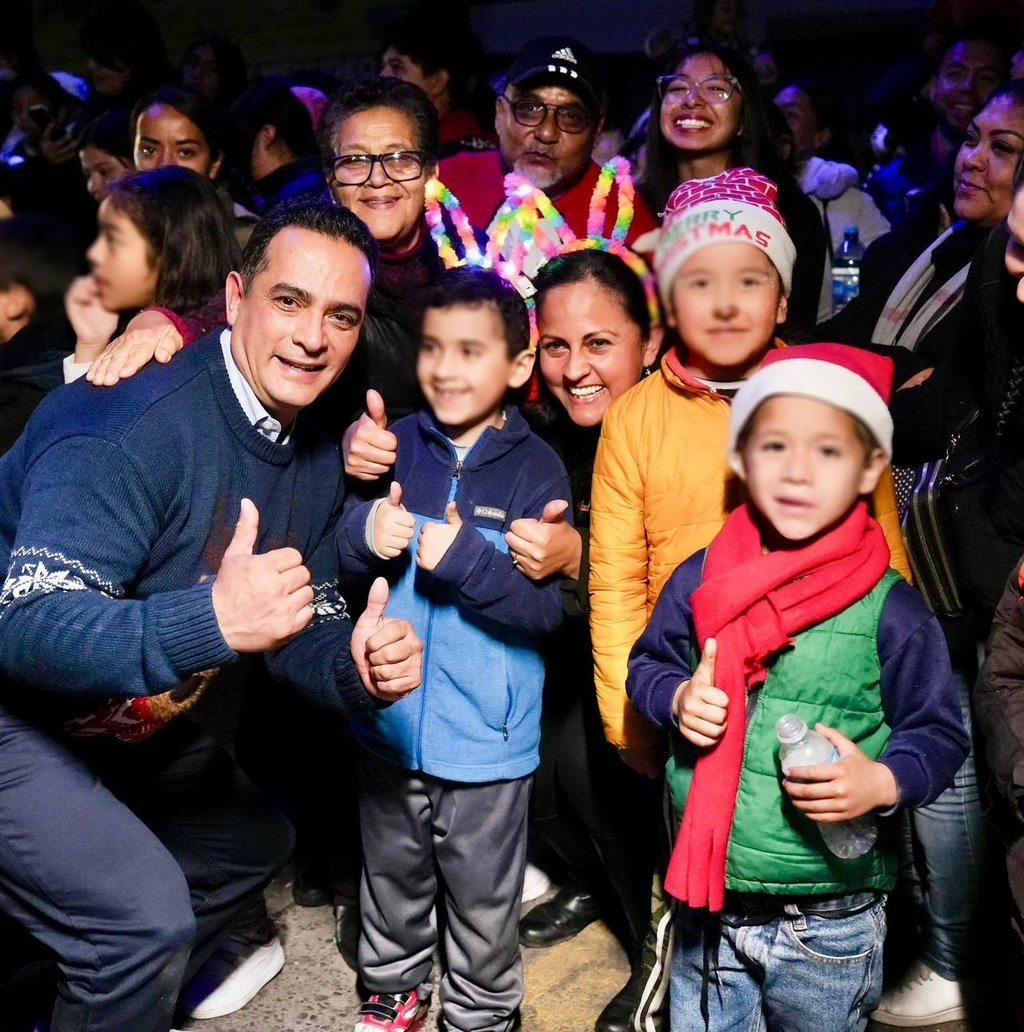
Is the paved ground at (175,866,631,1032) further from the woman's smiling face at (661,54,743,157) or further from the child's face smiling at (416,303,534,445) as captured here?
the woman's smiling face at (661,54,743,157)

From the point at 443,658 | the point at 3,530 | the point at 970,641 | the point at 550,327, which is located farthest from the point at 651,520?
the point at 3,530

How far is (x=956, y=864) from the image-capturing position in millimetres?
2811

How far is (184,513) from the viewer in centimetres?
244

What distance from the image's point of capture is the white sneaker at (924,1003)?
9.39ft

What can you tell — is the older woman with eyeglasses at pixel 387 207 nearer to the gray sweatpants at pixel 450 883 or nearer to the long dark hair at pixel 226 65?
the long dark hair at pixel 226 65

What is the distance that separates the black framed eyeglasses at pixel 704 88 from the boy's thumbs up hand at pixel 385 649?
3.03 feet

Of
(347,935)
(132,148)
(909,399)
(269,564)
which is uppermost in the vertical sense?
(132,148)

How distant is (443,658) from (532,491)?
1.72 feet

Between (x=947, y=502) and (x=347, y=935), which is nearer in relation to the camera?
(x=947, y=502)

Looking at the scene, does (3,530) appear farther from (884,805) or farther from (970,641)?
(970,641)

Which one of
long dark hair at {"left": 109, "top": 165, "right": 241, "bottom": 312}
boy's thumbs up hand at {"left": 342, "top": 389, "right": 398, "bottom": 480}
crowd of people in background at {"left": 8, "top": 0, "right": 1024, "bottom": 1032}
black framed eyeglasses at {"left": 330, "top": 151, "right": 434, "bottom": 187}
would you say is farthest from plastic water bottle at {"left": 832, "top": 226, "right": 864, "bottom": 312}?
boy's thumbs up hand at {"left": 342, "top": 389, "right": 398, "bottom": 480}

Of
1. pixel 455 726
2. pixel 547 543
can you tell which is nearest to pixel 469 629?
pixel 455 726

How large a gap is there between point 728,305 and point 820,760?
84 cm

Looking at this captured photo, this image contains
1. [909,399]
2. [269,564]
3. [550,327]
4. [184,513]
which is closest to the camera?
[550,327]
